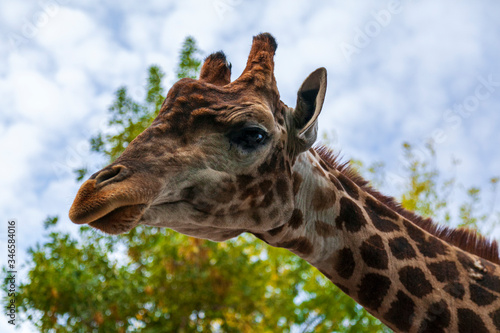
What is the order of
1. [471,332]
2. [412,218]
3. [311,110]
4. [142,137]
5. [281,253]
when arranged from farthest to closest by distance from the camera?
[281,253] < [412,218] < [311,110] < [471,332] < [142,137]

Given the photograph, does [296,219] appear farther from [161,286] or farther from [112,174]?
[161,286]

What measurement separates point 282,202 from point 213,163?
53 centimetres

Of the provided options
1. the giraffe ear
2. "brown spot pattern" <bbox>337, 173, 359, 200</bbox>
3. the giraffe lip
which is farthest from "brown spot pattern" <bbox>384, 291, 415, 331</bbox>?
the giraffe lip

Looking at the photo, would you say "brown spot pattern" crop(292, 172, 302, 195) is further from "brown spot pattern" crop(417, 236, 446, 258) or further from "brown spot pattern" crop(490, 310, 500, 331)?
"brown spot pattern" crop(490, 310, 500, 331)

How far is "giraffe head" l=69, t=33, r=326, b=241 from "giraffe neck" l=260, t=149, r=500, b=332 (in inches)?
8.0

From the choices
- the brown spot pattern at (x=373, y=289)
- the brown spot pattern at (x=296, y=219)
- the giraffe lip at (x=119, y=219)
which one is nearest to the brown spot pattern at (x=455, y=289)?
the brown spot pattern at (x=373, y=289)

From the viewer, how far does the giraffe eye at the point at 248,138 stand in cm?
283

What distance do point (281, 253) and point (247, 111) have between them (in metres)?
10.3

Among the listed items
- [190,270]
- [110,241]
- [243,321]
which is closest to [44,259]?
[110,241]

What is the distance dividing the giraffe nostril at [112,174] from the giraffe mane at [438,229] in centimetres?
167

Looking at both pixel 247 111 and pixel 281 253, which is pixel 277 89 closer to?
pixel 247 111

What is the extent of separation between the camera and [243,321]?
34.4 ft

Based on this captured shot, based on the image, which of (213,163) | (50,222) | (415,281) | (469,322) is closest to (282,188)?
(213,163)

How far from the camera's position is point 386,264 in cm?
315
